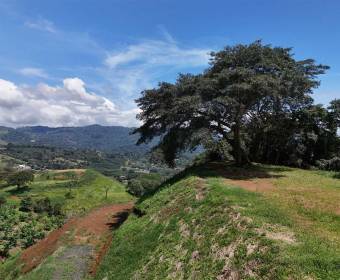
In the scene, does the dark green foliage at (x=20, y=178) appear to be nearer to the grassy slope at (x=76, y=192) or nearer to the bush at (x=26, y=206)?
the grassy slope at (x=76, y=192)

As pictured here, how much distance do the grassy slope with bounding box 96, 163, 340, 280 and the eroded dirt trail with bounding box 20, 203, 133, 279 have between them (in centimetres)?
220

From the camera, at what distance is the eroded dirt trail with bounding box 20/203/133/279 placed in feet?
86.0

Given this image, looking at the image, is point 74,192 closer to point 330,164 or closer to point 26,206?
point 26,206

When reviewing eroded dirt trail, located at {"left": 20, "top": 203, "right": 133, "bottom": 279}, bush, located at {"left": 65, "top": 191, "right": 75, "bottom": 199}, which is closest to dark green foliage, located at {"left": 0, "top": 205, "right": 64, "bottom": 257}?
eroded dirt trail, located at {"left": 20, "top": 203, "right": 133, "bottom": 279}

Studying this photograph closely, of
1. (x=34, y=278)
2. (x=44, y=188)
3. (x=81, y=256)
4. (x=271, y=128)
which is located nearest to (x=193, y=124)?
(x=271, y=128)

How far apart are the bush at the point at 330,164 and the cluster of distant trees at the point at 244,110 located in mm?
100

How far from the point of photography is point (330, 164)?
37.6 meters

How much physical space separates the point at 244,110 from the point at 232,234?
18.6 m

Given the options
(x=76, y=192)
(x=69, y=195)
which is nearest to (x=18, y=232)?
(x=69, y=195)

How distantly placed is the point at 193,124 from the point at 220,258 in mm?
17969

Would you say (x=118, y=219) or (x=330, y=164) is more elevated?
(x=330, y=164)

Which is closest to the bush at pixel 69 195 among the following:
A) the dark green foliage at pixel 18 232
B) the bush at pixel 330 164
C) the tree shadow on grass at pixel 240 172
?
the dark green foliage at pixel 18 232

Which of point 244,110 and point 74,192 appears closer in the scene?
point 244,110

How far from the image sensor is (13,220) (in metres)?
96.2
